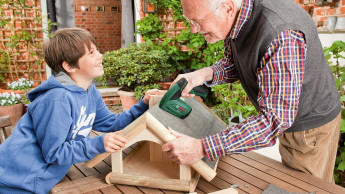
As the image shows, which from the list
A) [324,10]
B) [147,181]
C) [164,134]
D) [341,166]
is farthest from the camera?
[324,10]

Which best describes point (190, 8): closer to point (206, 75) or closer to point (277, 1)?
point (277, 1)

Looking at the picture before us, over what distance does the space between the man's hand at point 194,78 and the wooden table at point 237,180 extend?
1.42 feet

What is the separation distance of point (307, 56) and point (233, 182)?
66cm

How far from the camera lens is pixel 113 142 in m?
1.34

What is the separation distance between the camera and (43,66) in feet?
17.5

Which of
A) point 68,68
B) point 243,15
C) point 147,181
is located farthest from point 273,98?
point 68,68

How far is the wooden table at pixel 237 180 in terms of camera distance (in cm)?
139

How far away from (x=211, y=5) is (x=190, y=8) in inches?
3.8

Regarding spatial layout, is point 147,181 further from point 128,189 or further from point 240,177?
point 240,177

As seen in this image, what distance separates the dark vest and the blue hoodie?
747mm

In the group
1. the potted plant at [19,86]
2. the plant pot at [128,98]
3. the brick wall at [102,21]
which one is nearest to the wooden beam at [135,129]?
the plant pot at [128,98]

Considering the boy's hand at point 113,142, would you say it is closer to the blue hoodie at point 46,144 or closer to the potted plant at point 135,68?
the blue hoodie at point 46,144

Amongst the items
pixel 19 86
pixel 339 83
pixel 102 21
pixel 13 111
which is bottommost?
pixel 13 111

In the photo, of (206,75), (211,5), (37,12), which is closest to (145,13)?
(37,12)
